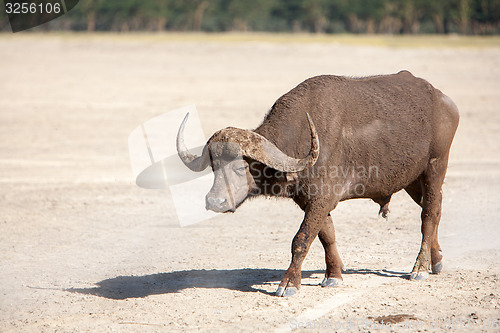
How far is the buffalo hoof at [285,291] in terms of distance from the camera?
301 inches

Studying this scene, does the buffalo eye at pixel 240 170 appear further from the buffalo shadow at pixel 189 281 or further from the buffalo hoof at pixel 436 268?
the buffalo hoof at pixel 436 268

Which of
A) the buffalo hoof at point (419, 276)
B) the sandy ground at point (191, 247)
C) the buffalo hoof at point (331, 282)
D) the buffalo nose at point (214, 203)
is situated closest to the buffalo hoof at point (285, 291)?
the sandy ground at point (191, 247)

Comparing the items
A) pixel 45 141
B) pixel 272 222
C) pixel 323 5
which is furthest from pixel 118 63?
pixel 323 5

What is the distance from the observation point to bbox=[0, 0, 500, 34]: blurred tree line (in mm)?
83125

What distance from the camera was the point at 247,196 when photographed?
7.46 meters

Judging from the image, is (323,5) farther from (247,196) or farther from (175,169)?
(247,196)

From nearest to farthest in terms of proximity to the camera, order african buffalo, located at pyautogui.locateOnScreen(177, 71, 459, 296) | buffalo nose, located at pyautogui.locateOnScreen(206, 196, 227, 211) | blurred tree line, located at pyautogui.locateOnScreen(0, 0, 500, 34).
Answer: buffalo nose, located at pyautogui.locateOnScreen(206, 196, 227, 211)
african buffalo, located at pyautogui.locateOnScreen(177, 71, 459, 296)
blurred tree line, located at pyautogui.locateOnScreen(0, 0, 500, 34)

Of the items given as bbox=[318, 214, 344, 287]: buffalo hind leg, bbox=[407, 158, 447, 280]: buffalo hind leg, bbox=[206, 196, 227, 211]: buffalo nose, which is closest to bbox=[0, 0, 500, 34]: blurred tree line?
bbox=[407, 158, 447, 280]: buffalo hind leg

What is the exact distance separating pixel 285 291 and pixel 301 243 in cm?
53

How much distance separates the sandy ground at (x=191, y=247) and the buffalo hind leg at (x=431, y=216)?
0.22 m

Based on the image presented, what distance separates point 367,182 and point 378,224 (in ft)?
10.5

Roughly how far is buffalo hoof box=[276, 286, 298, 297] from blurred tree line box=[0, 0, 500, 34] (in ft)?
251

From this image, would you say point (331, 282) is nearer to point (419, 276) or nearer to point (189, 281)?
point (419, 276)

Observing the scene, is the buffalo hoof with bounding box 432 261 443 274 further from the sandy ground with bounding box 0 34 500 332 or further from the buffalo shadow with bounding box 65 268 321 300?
the buffalo shadow with bounding box 65 268 321 300
